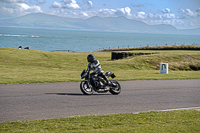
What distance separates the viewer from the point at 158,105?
11156 mm

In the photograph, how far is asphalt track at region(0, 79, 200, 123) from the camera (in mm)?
9500

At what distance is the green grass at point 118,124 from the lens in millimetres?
7090

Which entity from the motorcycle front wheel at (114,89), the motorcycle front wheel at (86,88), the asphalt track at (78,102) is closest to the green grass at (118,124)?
the asphalt track at (78,102)

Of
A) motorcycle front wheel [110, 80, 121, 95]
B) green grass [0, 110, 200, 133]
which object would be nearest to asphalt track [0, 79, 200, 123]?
motorcycle front wheel [110, 80, 121, 95]

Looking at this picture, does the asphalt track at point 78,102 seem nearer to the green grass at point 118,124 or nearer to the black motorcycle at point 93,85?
the black motorcycle at point 93,85

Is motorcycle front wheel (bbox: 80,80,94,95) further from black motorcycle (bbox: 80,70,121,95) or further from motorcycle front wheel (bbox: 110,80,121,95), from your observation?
motorcycle front wheel (bbox: 110,80,121,95)

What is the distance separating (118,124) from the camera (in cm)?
777

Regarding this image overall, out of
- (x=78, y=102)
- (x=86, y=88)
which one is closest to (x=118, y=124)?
(x=78, y=102)

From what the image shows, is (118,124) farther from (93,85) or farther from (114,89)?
(114,89)

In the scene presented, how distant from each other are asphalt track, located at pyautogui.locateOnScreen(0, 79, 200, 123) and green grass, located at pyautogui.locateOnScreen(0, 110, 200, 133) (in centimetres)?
93

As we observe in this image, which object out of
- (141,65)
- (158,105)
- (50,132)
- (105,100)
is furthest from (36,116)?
(141,65)

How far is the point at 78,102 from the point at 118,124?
384cm

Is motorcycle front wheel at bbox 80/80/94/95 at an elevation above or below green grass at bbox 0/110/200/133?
above

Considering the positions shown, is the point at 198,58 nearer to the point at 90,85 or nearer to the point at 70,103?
the point at 90,85
